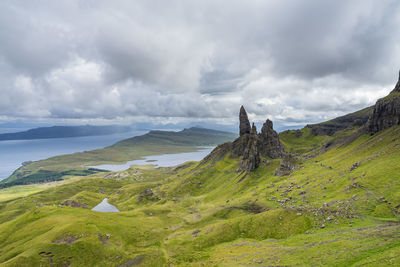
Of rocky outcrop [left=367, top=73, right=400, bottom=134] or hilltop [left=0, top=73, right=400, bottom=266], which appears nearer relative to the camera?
hilltop [left=0, top=73, right=400, bottom=266]

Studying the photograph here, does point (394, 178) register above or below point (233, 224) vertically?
above

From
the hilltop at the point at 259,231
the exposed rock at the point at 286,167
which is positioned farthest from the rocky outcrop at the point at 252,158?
the hilltop at the point at 259,231

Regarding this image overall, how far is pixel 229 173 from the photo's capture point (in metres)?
197

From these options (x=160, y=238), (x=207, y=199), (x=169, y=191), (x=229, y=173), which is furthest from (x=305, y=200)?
(x=169, y=191)

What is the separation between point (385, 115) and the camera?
511 feet

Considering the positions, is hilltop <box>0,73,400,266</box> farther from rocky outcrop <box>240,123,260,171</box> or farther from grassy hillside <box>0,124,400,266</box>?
rocky outcrop <box>240,123,260,171</box>

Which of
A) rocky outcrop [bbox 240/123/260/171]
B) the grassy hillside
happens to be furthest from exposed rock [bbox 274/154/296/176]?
the grassy hillside

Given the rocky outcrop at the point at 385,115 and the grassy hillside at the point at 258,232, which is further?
the rocky outcrop at the point at 385,115

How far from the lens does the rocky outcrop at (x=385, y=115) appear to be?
148 meters

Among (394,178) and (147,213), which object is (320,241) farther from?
(147,213)

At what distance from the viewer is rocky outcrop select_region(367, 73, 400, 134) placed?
148500 mm

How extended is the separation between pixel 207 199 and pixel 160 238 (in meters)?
69.0

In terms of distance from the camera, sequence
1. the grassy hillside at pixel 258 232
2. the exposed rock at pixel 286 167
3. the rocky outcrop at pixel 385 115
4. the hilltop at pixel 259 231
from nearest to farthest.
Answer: the grassy hillside at pixel 258 232 < the hilltop at pixel 259 231 < the exposed rock at pixel 286 167 < the rocky outcrop at pixel 385 115

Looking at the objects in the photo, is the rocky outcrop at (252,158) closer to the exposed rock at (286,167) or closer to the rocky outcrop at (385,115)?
the exposed rock at (286,167)
